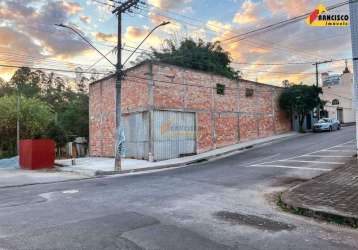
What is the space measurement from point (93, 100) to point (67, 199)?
21.1m

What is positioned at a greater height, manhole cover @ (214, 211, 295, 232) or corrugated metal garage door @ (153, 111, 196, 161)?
corrugated metal garage door @ (153, 111, 196, 161)

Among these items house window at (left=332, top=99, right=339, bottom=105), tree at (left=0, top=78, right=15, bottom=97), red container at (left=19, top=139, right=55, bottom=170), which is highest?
tree at (left=0, top=78, right=15, bottom=97)

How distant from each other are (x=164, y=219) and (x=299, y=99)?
30.0m

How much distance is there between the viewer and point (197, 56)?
41625 millimetres

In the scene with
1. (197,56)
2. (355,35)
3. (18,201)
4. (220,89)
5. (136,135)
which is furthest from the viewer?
(197,56)

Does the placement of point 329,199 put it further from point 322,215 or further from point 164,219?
point 164,219

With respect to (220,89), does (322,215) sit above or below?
below

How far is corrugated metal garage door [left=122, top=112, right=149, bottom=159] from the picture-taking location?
22234mm

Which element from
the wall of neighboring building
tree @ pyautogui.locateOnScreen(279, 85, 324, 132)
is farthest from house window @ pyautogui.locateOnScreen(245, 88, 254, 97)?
the wall of neighboring building

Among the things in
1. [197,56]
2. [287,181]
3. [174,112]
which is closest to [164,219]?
[287,181]

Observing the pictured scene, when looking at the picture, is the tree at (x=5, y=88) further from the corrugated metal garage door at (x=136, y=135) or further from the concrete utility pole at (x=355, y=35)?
the concrete utility pole at (x=355, y=35)

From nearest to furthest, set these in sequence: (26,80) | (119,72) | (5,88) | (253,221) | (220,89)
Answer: (253,221) < (119,72) < (220,89) < (5,88) < (26,80)

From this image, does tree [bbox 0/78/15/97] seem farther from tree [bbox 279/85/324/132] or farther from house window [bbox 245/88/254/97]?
tree [bbox 279/85/324/132]

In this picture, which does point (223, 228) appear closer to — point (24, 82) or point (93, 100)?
point (93, 100)
